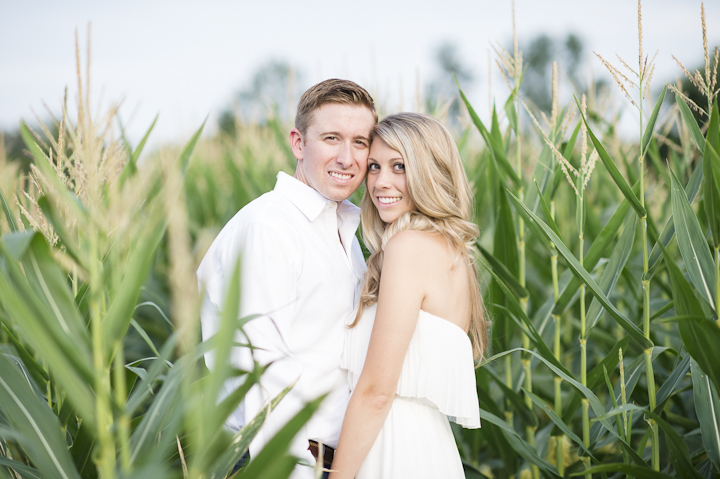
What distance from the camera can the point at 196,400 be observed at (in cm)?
67

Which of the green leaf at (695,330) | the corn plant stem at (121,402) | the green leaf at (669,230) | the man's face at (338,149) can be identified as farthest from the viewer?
the man's face at (338,149)

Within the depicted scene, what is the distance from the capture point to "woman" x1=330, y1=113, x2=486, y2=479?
1462mm

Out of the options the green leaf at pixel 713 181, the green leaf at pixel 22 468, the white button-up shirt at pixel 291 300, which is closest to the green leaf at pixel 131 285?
the green leaf at pixel 22 468

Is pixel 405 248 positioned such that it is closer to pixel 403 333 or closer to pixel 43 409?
pixel 403 333

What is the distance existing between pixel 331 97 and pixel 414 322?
3.15 ft

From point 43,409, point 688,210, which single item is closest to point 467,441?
point 688,210

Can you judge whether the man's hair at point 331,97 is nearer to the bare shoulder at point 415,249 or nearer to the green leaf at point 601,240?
the bare shoulder at point 415,249

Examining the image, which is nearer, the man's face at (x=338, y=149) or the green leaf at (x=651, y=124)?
the green leaf at (x=651, y=124)

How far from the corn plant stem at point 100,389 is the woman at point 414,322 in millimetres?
791

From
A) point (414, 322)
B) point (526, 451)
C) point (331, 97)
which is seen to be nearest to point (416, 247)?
point (414, 322)

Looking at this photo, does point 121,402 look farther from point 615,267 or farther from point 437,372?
point 615,267

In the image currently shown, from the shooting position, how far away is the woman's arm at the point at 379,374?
4.75 ft

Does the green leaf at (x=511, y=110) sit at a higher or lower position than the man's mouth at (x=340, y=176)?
higher

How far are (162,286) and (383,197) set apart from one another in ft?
6.90
